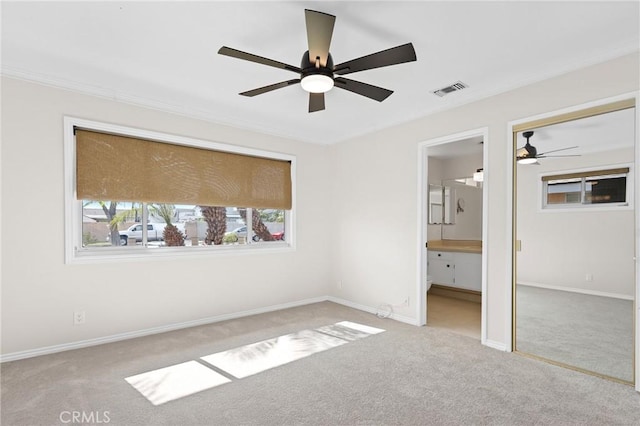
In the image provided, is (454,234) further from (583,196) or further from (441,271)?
(583,196)

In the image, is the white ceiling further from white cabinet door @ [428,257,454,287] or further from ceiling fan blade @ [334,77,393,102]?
white cabinet door @ [428,257,454,287]

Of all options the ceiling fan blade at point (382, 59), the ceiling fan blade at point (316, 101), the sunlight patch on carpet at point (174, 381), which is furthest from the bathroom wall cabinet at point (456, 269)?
the sunlight patch on carpet at point (174, 381)

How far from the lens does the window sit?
8.59 feet

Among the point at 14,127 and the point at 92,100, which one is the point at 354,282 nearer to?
the point at 92,100

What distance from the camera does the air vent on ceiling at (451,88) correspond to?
3.22 m

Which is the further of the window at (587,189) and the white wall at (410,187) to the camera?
the white wall at (410,187)

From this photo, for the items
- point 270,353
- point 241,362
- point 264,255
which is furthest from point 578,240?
point 264,255

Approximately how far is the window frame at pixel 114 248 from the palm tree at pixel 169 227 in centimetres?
10

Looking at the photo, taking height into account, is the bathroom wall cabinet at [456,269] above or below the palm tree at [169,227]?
below

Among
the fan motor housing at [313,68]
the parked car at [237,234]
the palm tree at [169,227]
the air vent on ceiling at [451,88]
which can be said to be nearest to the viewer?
the fan motor housing at [313,68]

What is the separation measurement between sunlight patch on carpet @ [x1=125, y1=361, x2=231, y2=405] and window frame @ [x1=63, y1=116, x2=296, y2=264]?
1.33 m

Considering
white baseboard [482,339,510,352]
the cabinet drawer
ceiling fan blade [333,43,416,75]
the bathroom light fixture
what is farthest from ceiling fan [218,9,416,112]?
the cabinet drawer

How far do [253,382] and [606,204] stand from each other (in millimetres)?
3243
